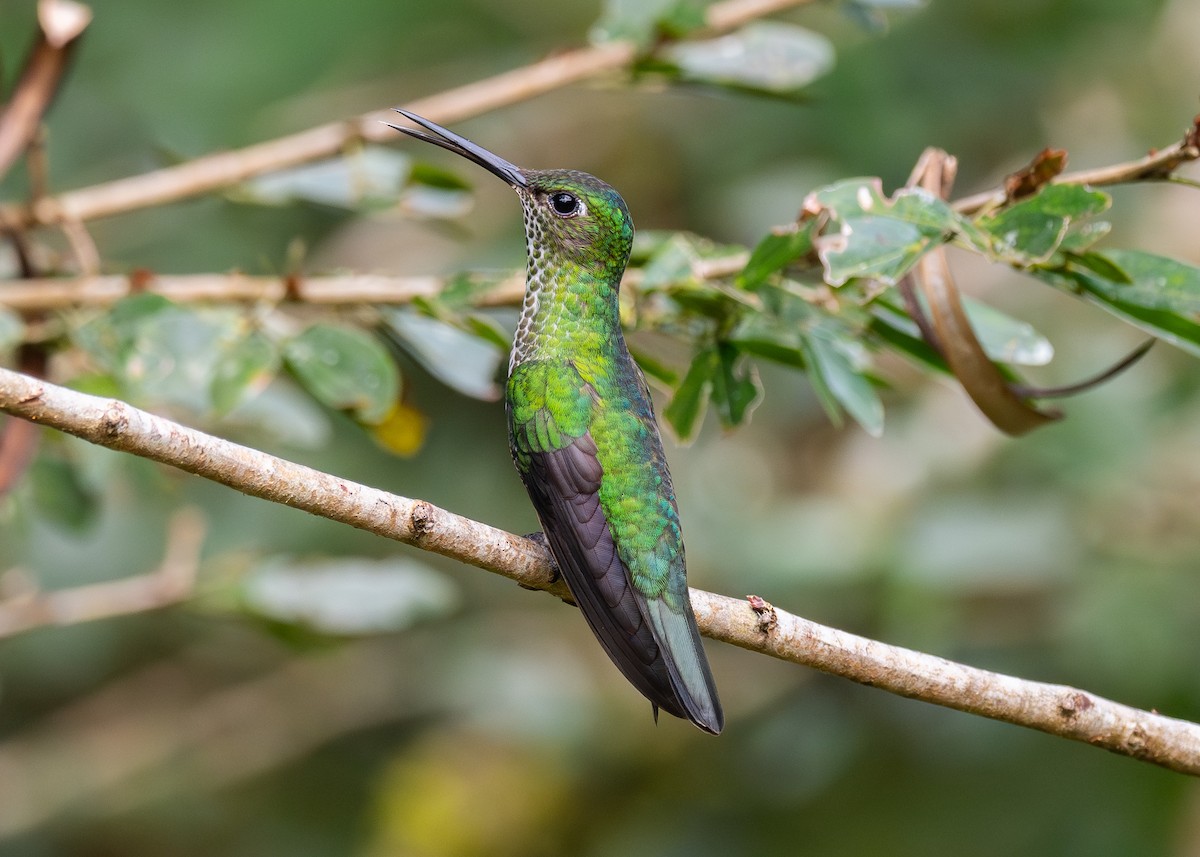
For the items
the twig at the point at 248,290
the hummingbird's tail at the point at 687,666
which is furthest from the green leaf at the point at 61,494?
the hummingbird's tail at the point at 687,666

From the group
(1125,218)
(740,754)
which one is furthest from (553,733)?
(1125,218)

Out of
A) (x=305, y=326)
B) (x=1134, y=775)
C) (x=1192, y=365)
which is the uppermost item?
(x=305, y=326)

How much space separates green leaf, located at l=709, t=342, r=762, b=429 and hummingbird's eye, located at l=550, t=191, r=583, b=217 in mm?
538

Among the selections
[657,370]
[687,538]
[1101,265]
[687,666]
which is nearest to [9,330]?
[657,370]

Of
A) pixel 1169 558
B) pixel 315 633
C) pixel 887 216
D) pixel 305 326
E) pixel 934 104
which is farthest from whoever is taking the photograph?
pixel 934 104

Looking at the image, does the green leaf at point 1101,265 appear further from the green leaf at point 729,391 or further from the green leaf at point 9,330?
the green leaf at point 9,330

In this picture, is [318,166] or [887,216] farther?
[318,166]

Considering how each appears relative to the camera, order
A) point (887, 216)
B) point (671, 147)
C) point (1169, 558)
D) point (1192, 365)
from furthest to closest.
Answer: point (671, 147) < point (1192, 365) < point (1169, 558) < point (887, 216)

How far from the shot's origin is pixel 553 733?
6008mm

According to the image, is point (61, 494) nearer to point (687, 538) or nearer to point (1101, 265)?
point (1101, 265)

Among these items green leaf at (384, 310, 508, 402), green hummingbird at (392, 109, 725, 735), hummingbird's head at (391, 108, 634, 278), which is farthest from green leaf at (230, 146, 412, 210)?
green leaf at (384, 310, 508, 402)

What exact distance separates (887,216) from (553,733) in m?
3.83

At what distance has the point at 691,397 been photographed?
3145 mm

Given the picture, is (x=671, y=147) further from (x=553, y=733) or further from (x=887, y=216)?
(x=887, y=216)
